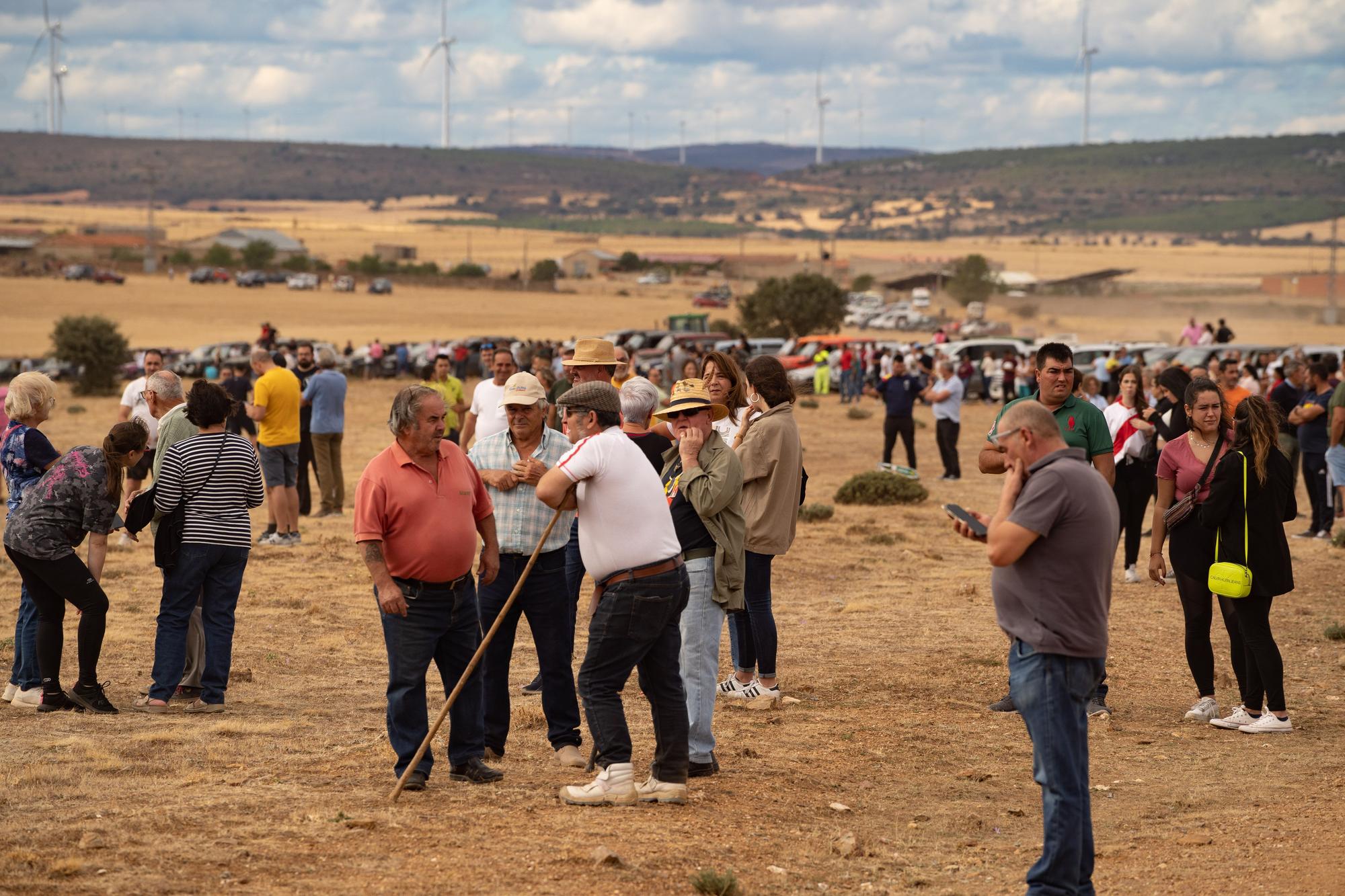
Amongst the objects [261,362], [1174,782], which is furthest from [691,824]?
[261,362]

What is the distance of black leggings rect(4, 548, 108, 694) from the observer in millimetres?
7504

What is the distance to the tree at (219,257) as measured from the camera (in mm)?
108375

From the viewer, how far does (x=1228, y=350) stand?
113ft

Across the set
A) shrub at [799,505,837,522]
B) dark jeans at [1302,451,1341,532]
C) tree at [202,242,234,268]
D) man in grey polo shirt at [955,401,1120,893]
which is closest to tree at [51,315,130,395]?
shrub at [799,505,837,522]

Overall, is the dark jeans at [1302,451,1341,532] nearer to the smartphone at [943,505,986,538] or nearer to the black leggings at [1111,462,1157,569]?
the black leggings at [1111,462,1157,569]

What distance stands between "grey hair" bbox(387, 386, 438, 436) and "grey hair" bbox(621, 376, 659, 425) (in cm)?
147

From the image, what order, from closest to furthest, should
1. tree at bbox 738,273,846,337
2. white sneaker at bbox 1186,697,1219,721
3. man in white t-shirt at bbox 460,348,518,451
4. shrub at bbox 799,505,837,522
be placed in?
white sneaker at bbox 1186,697,1219,721 → man in white t-shirt at bbox 460,348,518,451 → shrub at bbox 799,505,837,522 → tree at bbox 738,273,846,337

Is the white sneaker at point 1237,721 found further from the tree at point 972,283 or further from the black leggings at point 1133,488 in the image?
the tree at point 972,283

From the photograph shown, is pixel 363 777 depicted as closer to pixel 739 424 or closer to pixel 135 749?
pixel 135 749

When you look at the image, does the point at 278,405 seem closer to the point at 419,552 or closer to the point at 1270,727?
the point at 419,552

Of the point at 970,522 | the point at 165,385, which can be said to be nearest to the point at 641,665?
the point at 970,522

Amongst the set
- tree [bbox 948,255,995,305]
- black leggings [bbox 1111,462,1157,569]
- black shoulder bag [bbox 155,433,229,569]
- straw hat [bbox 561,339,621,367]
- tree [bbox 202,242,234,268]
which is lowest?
black leggings [bbox 1111,462,1157,569]

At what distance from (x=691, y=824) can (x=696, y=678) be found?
3.08 ft

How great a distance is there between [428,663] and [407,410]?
1.11m
